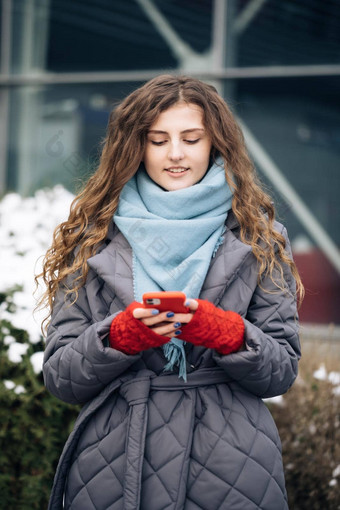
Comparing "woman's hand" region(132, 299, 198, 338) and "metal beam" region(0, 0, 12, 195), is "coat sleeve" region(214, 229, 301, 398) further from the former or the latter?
"metal beam" region(0, 0, 12, 195)

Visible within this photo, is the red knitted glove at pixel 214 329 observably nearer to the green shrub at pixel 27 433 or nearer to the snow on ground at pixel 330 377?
the green shrub at pixel 27 433

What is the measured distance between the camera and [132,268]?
79.7 inches

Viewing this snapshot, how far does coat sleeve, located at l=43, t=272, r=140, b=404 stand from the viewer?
73.0 inches

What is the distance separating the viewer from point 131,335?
178 cm

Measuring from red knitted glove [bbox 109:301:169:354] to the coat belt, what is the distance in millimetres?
143

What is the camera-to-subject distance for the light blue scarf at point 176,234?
6.40ft

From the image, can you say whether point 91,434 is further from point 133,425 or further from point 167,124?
point 167,124

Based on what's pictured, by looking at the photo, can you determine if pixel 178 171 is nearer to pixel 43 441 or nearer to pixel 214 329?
pixel 214 329

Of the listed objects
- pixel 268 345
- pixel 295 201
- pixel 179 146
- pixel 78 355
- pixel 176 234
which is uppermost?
pixel 179 146

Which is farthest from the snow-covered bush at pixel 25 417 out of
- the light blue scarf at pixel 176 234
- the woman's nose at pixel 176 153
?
the woman's nose at pixel 176 153

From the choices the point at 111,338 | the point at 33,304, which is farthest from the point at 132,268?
the point at 33,304

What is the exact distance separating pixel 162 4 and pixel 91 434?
570cm

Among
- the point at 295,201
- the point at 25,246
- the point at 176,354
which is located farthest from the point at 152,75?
the point at 176,354

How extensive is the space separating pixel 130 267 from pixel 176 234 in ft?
0.59
